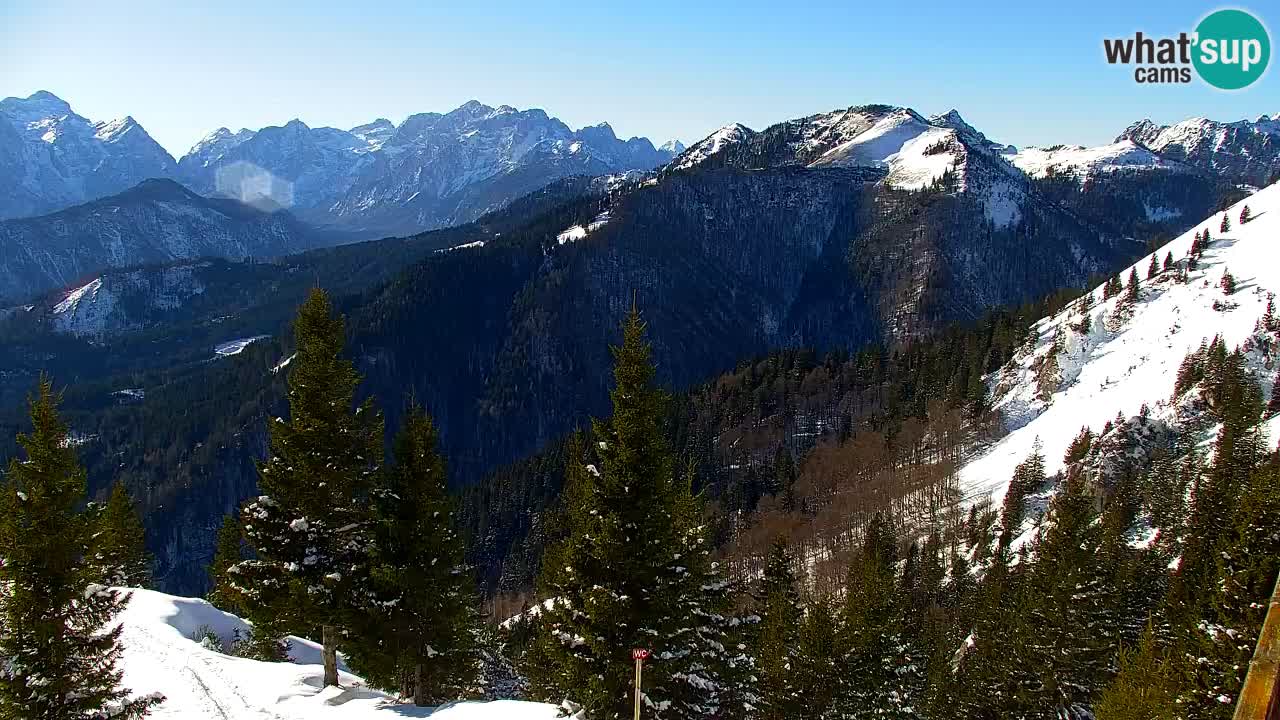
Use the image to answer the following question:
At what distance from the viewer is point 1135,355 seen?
13938cm

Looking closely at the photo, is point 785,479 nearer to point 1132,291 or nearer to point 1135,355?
point 1135,355

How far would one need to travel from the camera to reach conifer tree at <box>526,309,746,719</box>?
24719 millimetres

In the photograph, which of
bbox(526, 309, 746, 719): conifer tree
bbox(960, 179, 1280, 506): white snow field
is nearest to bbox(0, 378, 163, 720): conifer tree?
bbox(526, 309, 746, 719): conifer tree

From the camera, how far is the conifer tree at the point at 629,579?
24.7 m

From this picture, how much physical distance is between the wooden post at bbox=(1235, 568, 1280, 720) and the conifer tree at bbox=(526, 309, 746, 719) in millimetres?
20449

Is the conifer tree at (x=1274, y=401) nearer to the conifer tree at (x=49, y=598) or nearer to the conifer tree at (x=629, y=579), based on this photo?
the conifer tree at (x=629, y=579)

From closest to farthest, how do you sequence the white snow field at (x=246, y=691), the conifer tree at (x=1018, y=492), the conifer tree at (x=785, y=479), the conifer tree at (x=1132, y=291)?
the white snow field at (x=246, y=691) → the conifer tree at (x=1018, y=492) → the conifer tree at (x=785, y=479) → the conifer tree at (x=1132, y=291)

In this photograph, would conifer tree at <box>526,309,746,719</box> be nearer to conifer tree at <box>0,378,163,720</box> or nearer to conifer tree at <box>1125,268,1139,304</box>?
conifer tree at <box>0,378,163,720</box>

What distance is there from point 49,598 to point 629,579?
57.6 feet

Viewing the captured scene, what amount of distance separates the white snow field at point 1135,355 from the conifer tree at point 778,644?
298 ft

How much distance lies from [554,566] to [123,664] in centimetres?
1948

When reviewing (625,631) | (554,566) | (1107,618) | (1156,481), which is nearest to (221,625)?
(554,566)

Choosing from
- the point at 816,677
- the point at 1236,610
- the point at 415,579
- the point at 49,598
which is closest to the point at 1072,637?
the point at 816,677

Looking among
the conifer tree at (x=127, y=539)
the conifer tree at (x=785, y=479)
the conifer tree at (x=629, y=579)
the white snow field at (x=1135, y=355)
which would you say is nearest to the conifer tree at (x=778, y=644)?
the conifer tree at (x=629, y=579)
